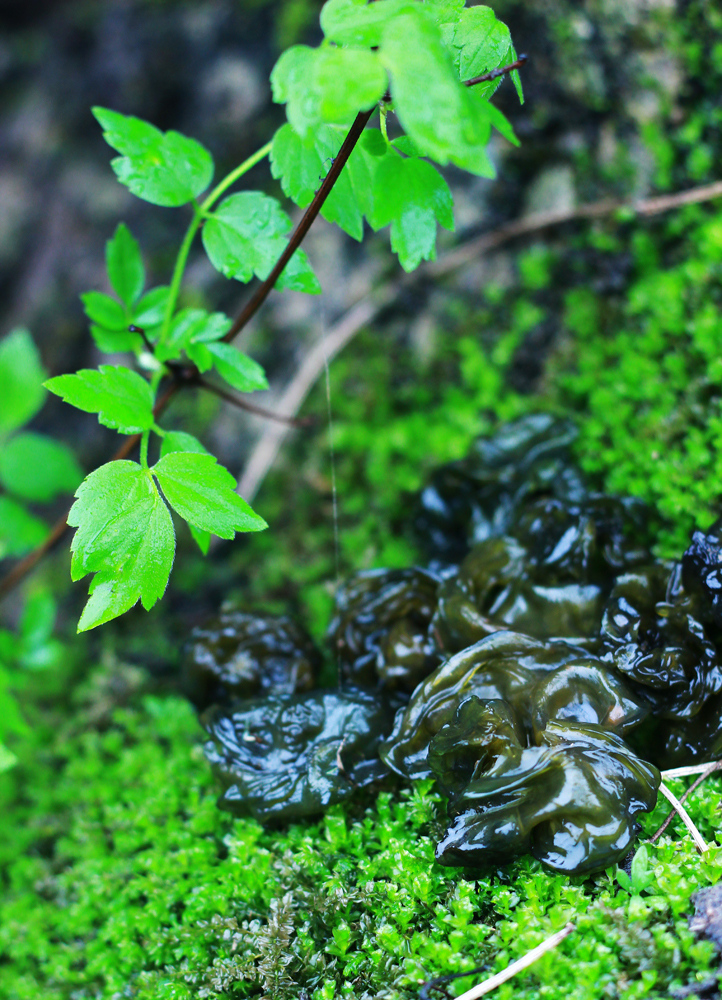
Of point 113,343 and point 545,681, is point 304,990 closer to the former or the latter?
point 545,681

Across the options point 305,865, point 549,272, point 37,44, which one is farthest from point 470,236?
point 37,44

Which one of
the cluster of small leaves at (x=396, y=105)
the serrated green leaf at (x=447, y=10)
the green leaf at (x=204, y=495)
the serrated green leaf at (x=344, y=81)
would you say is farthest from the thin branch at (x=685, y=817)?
the serrated green leaf at (x=447, y=10)

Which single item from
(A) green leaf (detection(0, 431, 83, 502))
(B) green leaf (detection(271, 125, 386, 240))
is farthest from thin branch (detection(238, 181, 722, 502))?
(B) green leaf (detection(271, 125, 386, 240))

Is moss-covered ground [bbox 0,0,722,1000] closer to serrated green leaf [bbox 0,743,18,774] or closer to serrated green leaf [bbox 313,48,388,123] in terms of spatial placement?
serrated green leaf [bbox 0,743,18,774]

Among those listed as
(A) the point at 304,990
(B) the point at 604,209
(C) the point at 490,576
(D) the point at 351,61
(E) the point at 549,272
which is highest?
(D) the point at 351,61

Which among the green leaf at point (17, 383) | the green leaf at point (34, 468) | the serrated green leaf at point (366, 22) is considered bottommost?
the green leaf at point (34, 468)

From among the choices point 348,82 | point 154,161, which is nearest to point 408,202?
point 348,82

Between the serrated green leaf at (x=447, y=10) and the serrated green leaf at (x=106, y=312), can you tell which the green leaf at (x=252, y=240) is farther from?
the serrated green leaf at (x=447, y=10)
